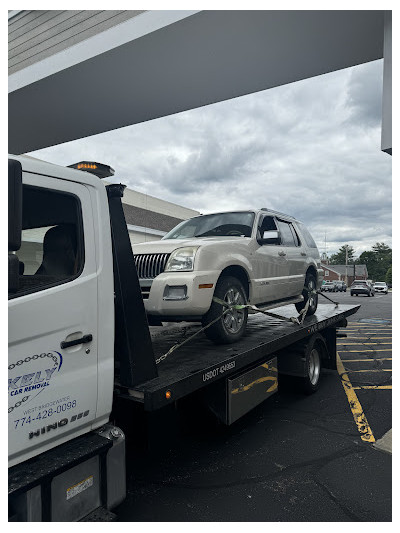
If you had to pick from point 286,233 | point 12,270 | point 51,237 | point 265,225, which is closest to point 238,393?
point 51,237

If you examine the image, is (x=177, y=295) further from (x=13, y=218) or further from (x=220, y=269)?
(x=13, y=218)

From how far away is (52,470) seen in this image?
2.07 m

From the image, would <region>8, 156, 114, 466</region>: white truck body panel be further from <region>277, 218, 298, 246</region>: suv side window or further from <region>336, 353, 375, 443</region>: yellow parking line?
<region>277, 218, 298, 246</region>: suv side window

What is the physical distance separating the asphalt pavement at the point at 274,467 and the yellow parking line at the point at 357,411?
13 millimetres

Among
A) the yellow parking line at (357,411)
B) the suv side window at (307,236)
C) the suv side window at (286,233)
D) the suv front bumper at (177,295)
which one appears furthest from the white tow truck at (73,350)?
the suv side window at (307,236)

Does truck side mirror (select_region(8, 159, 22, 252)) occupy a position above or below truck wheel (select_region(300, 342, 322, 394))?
above

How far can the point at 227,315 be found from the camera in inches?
165

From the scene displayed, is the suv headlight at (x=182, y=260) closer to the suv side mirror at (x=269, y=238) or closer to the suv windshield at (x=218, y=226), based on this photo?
the suv windshield at (x=218, y=226)

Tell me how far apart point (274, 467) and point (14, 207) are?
318 centimetres

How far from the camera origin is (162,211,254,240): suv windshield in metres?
4.88

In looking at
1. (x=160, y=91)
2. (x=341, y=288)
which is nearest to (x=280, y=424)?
(x=160, y=91)

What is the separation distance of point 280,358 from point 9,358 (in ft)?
12.6

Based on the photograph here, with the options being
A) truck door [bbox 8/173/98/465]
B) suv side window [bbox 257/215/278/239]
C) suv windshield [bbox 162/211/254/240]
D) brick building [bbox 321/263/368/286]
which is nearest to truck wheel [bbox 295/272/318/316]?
suv side window [bbox 257/215/278/239]
